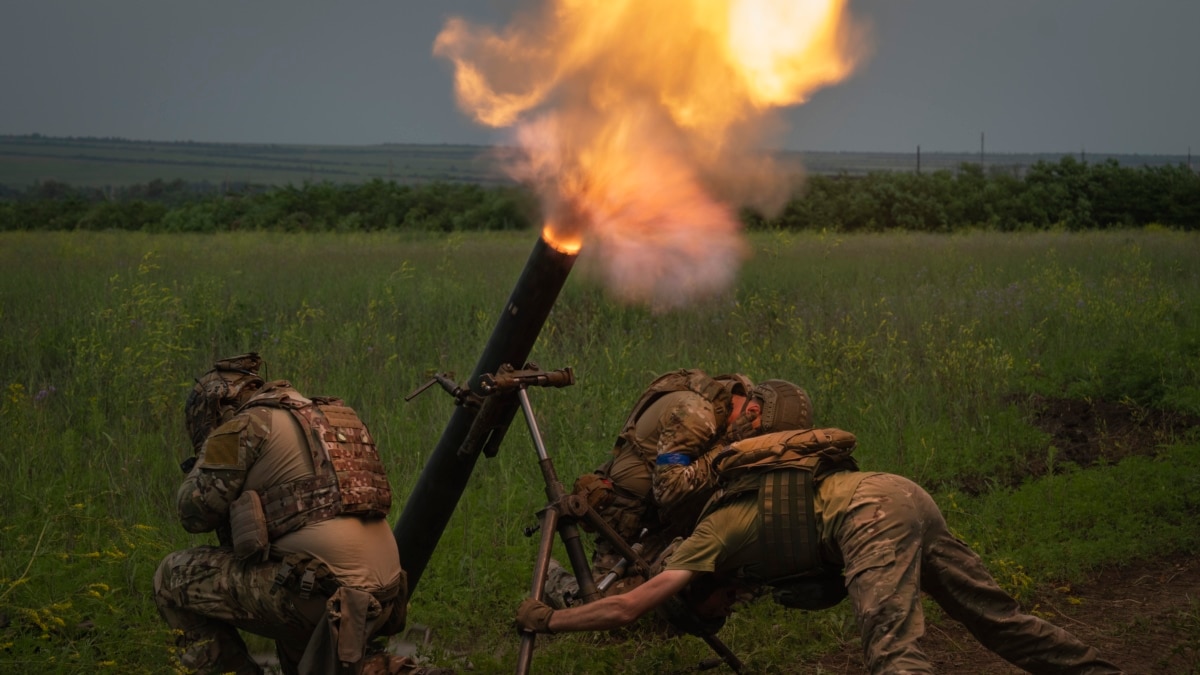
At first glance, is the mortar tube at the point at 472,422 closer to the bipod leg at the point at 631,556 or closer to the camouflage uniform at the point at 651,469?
the bipod leg at the point at 631,556

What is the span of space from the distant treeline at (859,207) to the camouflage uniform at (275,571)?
2590 centimetres

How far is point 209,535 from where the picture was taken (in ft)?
22.9

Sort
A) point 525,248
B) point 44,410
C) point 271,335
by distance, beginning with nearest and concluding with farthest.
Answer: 1. point 44,410
2. point 271,335
3. point 525,248

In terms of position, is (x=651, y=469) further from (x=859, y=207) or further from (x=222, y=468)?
(x=859, y=207)

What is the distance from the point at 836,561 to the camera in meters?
4.57

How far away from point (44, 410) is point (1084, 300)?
1082 centimetres

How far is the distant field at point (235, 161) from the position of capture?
86.4m

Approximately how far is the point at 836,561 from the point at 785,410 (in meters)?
0.68

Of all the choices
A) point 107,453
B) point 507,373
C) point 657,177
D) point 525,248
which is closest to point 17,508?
point 107,453

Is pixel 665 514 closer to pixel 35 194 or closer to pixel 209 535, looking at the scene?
pixel 209 535

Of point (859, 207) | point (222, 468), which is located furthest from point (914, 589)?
point (859, 207)

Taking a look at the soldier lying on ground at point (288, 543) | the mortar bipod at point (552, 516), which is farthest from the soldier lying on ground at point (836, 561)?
the soldier lying on ground at point (288, 543)

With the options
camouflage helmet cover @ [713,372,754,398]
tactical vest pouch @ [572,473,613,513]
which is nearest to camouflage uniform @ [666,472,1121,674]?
tactical vest pouch @ [572,473,613,513]

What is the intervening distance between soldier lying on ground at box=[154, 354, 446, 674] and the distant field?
230 feet
